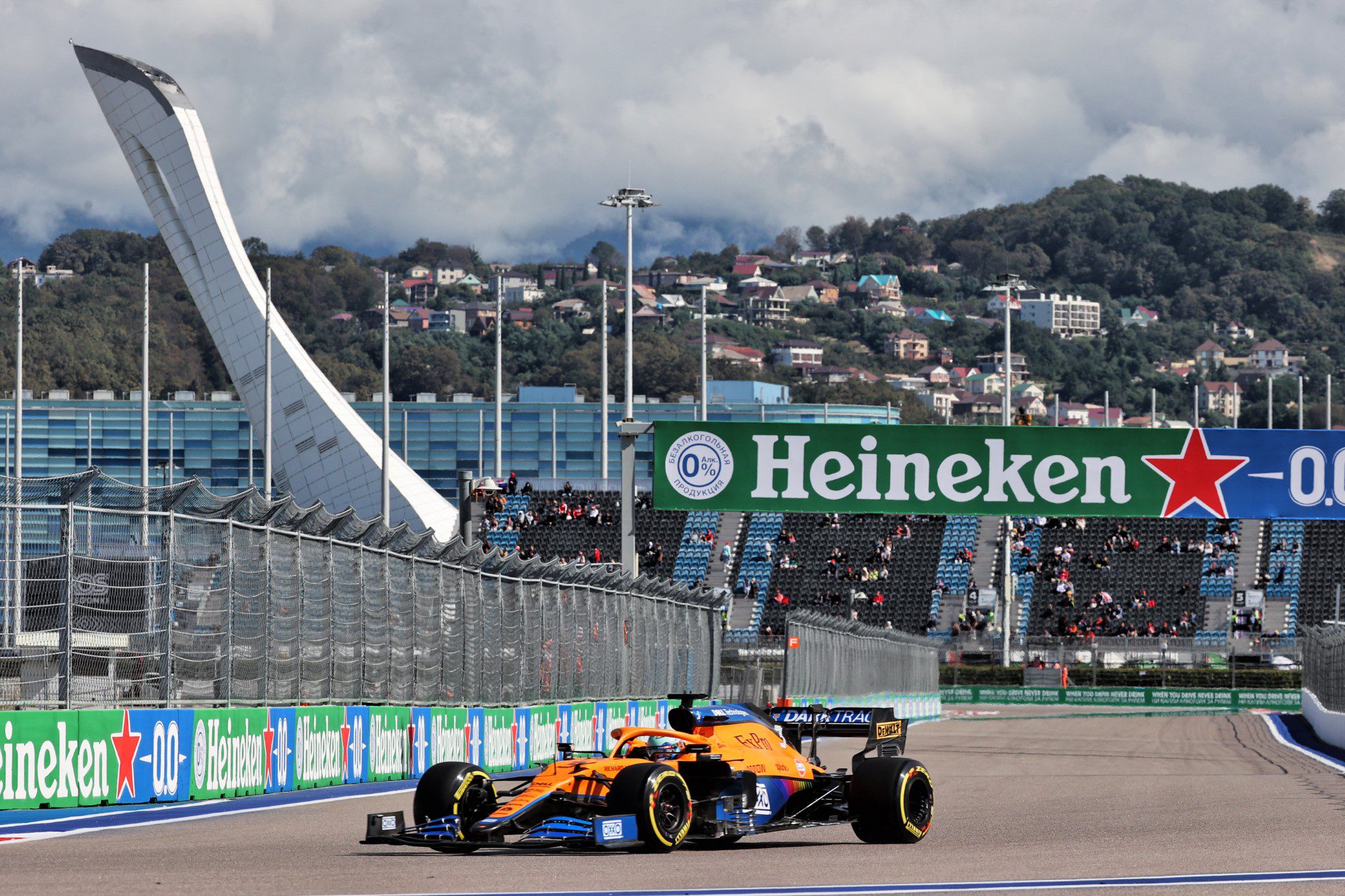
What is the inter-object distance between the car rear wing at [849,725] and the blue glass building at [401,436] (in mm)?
90341

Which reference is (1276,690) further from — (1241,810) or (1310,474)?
(1241,810)

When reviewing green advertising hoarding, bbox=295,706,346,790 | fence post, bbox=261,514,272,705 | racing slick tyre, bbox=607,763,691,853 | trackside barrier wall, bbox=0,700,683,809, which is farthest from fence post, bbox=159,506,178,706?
racing slick tyre, bbox=607,763,691,853

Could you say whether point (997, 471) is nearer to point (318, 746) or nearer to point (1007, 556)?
point (318, 746)

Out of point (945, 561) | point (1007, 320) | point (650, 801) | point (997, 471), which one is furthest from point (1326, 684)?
point (945, 561)

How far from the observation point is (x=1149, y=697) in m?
51.8

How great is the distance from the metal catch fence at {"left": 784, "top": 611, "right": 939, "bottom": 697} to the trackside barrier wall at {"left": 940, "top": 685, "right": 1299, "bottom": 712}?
3.68 m

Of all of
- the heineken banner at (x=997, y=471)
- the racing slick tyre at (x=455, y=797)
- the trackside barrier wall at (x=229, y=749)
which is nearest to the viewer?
the racing slick tyre at (x=455, y=797)

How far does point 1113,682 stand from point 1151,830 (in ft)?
133

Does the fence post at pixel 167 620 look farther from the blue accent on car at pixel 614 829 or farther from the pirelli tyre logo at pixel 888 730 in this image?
the pirelli tyre logo at pixel 888 730

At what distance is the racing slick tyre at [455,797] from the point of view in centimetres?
1105

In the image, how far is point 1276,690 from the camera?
2019 inches

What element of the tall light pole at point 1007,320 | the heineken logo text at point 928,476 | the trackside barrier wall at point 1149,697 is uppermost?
the tall light pole at point 1007,320

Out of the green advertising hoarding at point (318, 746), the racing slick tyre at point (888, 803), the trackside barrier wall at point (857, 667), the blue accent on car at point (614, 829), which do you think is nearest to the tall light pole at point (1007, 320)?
the trackside barrier wall at point (857, 667)

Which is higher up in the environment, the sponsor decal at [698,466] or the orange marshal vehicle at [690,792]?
the sponsor decal at [698,466]
